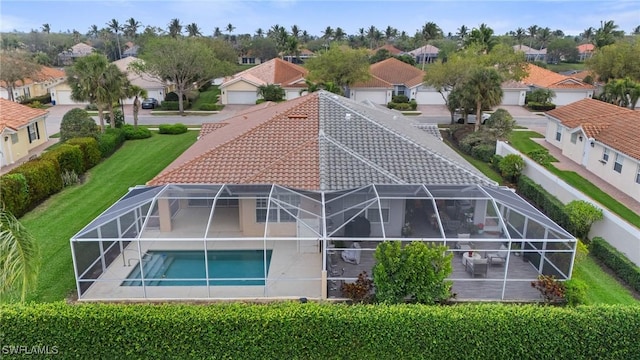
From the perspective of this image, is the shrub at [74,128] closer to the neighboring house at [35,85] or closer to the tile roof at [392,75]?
the neighboring house at [35,85]

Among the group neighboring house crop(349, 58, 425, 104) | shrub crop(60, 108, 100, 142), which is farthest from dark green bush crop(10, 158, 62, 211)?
neighboring house crop(349, 58, 425, 104)

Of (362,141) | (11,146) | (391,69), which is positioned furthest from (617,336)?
(391,69)

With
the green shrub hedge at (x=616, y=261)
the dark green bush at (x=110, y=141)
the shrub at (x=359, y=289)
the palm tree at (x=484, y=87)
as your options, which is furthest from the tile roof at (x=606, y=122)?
the dark green bush at (x=110, y=141)

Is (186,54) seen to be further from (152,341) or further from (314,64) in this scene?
(152,341)

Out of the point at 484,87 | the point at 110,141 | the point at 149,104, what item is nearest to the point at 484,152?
the point at 484,87

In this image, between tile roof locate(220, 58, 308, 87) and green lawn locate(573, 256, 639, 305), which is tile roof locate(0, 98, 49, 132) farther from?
green lawn locate(573, 256, 639, 305)

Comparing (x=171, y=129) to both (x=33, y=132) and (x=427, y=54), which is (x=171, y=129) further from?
(x=427, y=54)

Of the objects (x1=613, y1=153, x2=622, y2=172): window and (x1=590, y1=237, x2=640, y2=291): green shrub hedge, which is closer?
(x1=590, y1=237, x2=640, y2=291): green shrub hedge
